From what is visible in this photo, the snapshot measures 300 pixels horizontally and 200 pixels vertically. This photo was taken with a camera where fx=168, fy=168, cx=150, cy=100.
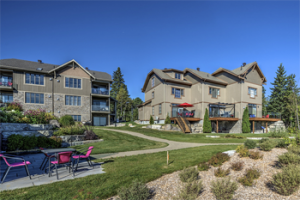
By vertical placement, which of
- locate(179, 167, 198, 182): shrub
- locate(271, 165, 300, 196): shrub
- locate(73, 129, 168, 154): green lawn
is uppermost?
locate(271, 165, 300, 196): shrub

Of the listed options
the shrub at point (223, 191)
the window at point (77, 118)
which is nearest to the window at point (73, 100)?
the window at point (77, 118)

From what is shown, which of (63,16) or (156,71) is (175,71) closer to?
(156,71)

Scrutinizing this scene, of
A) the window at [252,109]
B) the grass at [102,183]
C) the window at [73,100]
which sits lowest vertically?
the grass at [102,183]

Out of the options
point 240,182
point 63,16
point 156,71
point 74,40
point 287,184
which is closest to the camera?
point 287,184

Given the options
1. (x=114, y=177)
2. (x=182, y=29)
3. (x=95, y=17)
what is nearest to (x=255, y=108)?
(x=182, y=29)

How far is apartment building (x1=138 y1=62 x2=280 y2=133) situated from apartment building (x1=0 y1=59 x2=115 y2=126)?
8929mm

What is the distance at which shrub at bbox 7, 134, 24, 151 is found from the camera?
30.5 feet

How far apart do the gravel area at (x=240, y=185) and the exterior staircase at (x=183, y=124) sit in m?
15.1

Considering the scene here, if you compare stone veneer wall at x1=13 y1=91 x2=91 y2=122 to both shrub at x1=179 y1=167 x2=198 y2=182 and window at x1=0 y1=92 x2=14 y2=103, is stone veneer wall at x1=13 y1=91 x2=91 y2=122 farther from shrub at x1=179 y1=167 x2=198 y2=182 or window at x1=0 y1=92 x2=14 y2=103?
shrub at x1=179 y1=167 x2=198 y2=182

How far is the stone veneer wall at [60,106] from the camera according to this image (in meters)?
21.7

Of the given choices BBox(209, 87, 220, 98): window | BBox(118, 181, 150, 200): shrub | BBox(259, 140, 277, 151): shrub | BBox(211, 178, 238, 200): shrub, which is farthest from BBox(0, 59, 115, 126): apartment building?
BBox(211, 178, 238, 200): shrub

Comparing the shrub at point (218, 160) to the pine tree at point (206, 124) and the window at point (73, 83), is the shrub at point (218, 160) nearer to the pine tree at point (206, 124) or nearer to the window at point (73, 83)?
the pine tree at point (206, 124)

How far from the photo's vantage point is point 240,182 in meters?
4.55

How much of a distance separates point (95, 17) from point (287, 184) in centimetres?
1587
